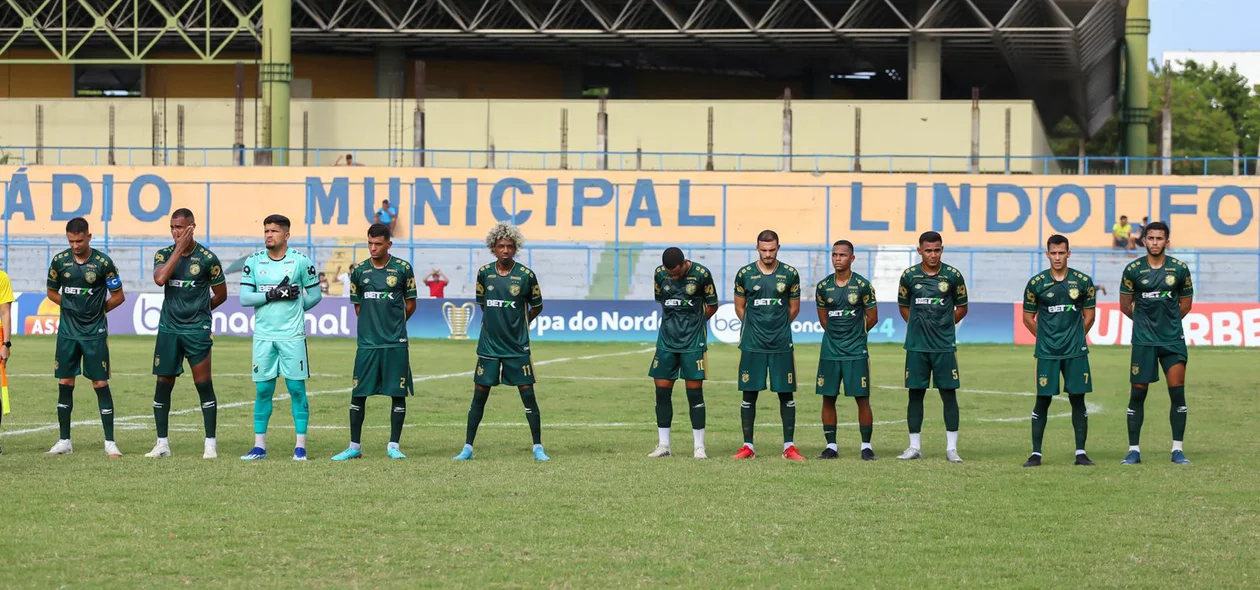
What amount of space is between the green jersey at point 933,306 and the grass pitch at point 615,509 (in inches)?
43.7

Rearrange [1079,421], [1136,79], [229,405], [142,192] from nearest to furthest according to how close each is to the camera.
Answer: [1079,421]
[229,405]
[142,192]
[1136,79]

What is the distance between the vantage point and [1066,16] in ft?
151

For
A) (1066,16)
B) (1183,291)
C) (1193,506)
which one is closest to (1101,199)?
(1066,16)

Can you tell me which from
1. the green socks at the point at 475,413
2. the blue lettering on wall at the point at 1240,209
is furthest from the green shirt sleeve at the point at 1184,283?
the blue lettering on wall at the point at 1240,209

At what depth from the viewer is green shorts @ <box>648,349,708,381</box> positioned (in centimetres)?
1388

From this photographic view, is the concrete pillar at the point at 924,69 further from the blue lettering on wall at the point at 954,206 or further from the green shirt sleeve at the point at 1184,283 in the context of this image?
the green shirt sleeve at the point at 1184,283

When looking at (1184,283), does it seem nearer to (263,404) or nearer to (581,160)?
(263,404)

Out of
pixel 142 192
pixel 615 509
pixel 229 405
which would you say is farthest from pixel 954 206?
pixel 615 509

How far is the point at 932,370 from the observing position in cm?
1391

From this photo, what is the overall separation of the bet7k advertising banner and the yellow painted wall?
415 inches

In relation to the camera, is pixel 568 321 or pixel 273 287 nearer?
→ pixel 273 287

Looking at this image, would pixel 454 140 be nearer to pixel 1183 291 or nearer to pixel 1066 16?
pixel 1066 16

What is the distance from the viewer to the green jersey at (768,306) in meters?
13.9

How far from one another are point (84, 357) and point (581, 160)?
113 ft
